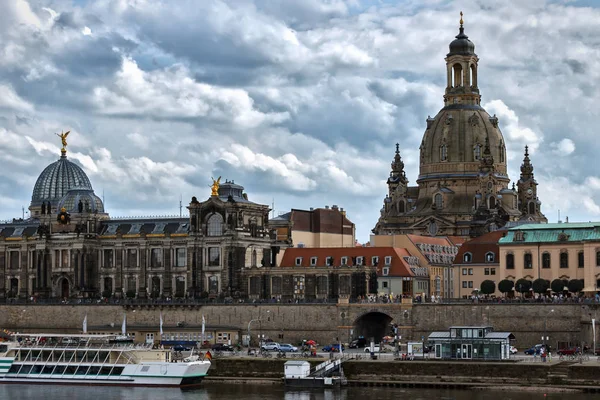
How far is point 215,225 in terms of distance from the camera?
161625 mm

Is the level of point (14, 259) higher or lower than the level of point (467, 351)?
higher

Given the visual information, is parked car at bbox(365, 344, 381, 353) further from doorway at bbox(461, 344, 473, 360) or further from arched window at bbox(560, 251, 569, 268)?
arched window at bbox(560, 251, 569, 268)

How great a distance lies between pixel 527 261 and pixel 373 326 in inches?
698

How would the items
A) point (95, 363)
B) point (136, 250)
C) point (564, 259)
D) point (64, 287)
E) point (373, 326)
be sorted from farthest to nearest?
point (64, 287) → point (136, 250) → point (373, 326) → point (564, 259) → point (95, 363)

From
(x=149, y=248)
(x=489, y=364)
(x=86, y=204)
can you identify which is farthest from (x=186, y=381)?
(x=86, y=204)

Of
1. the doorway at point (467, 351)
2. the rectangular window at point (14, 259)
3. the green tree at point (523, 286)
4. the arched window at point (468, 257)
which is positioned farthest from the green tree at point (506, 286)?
the rectangular window at point (14, 259)

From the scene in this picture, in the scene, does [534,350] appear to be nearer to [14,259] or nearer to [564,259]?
[564,259]

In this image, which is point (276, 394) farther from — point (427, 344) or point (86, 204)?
point (86, 204)

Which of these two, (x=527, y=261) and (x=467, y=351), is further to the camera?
(x=527, y=261)

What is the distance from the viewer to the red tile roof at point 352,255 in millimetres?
155375

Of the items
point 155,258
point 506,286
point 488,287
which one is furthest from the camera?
point 155,258

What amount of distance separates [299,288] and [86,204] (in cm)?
3503

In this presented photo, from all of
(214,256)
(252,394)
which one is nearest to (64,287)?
(214,256)

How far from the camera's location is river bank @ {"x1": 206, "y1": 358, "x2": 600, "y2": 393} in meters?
110
